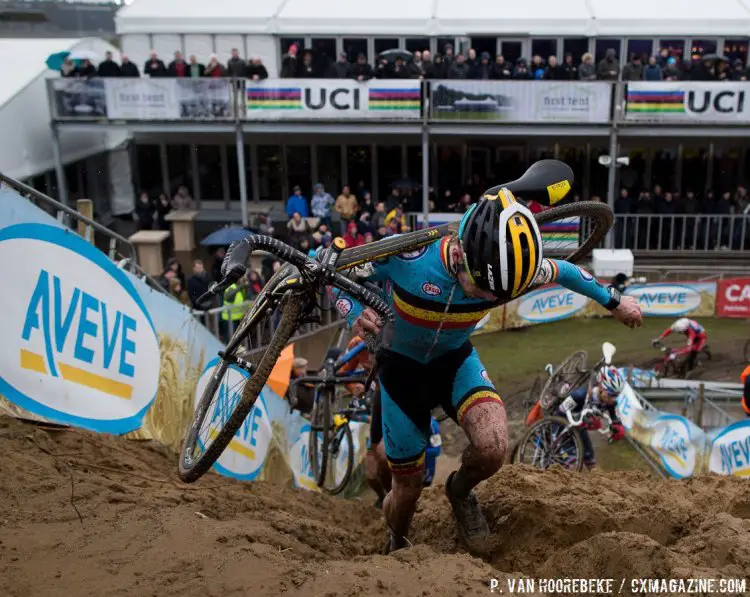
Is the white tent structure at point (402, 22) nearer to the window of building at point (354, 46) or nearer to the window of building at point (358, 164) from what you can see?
the window of building at point (354, 46)

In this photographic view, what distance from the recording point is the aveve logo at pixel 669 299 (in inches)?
653

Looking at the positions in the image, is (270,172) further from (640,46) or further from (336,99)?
(640,46)

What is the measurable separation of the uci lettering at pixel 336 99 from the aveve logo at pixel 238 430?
11572mm

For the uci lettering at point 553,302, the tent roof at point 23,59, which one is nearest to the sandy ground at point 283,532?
the uci lettering at point 553,302

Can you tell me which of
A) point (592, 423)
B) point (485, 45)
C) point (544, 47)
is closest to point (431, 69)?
point (485, 45)

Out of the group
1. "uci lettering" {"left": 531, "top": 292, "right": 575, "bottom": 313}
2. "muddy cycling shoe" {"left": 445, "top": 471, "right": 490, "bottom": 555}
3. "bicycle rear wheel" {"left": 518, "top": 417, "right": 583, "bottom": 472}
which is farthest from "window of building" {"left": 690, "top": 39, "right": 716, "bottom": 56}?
"muddy cycling shoe" {"left": 445, "top": 471, "right": 490, "bottom": 555}

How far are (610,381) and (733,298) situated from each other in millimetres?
9046

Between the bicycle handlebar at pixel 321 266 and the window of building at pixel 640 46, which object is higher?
the window of building at pixel 640 46

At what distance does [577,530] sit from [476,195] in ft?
53.8

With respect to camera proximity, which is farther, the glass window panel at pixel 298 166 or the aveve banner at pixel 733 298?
the glass window panel at pixel 298 166

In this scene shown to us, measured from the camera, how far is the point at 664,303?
16766mm

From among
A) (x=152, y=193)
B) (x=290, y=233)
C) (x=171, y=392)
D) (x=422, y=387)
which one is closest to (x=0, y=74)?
(x=152, y=193)

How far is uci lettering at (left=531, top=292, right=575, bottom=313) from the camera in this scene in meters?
16.9

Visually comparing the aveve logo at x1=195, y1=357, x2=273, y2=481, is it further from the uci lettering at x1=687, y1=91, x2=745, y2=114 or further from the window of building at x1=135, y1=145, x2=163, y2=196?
the window of building at x1=135, y1=145, x2=163, y2=196
